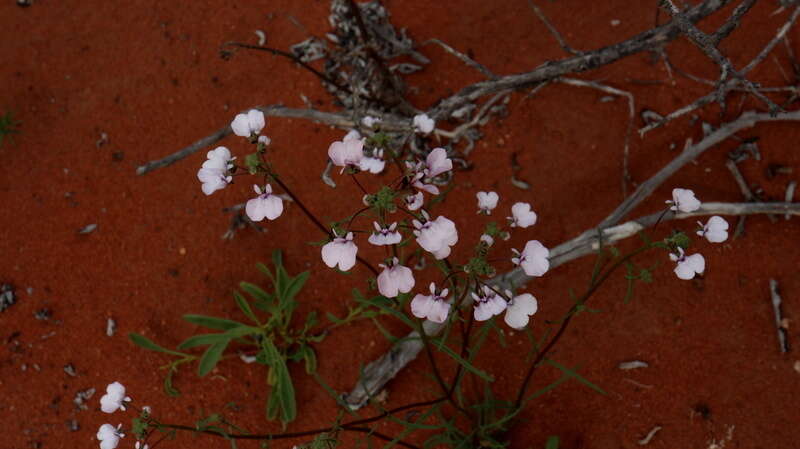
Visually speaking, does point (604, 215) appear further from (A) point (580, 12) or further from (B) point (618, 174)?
(A) point (580, 12)

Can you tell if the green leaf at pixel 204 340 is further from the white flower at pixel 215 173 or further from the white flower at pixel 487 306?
the white flower at pixel 487 306

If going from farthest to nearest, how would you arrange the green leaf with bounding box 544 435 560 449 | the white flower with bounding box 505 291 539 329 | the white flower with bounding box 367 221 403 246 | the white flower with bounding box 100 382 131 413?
the green leaf with bounding box 544 435 560 449 → the white flower with bounding box 100 382 131 413 → the white flower with bounding box 505 291 539 329 → the white flower with bounding box 367 221 403 246

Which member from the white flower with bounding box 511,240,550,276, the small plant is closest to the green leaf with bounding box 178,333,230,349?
the small plant

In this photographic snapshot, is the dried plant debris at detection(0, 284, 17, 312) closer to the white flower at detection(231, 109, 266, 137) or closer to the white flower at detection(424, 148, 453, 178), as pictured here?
the white flower at detection(231, 109, 266, 137)

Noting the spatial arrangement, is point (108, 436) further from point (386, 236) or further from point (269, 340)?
point (386, 236)

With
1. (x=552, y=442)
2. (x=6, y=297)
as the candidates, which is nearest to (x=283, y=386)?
(x=552, y=442)

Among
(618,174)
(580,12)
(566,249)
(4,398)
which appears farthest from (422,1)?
(4,398)

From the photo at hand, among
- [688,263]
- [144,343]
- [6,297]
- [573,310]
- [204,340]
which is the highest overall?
[688,263]
